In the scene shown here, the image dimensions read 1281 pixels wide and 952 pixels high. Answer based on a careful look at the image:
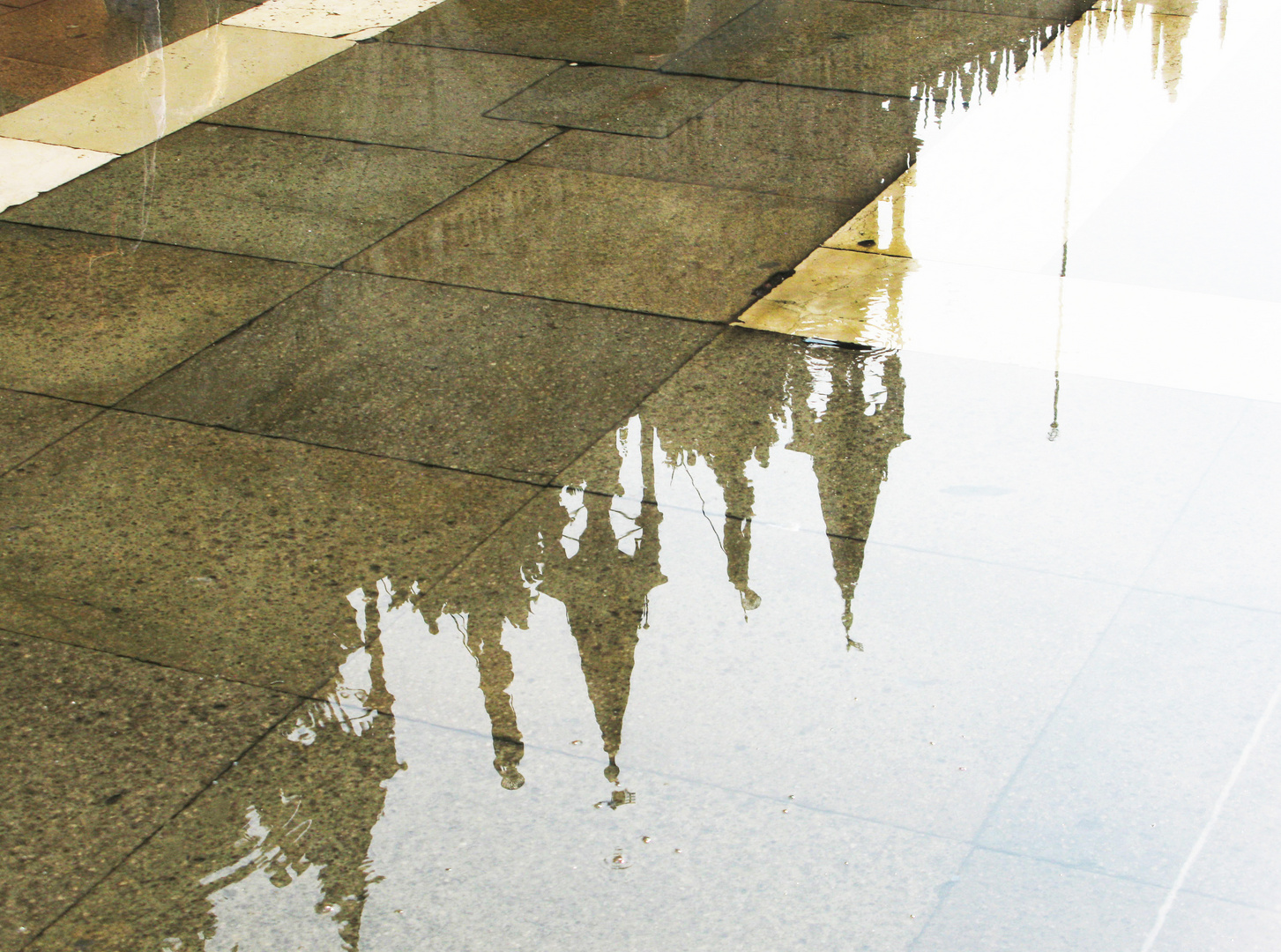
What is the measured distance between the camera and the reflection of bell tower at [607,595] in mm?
4262

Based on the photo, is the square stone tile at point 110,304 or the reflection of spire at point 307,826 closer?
the reflection of spire at point 307,826

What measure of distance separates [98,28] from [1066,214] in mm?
6770

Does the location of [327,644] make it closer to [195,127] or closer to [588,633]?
[588,633]

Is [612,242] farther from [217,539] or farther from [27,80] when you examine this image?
[27,80]

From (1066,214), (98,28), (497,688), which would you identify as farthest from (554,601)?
(98,28)

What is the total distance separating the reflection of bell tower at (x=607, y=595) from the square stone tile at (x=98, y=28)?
20.4ft

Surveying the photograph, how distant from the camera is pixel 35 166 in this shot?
8.15 meters

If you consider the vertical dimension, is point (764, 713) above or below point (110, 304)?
below

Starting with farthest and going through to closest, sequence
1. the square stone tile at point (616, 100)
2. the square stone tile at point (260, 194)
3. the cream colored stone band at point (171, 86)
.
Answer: the square stone tile at point (616, 100) < the cream colored stone band at point (171, 86) < the square stone tile at point (260, 194)

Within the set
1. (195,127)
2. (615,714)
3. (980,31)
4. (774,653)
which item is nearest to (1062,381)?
(774,653)

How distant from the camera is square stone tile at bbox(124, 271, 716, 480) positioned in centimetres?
558

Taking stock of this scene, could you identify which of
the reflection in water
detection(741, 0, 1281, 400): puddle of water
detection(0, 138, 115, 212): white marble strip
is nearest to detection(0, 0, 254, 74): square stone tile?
detection(0, 138, 115, 212): white marble strip

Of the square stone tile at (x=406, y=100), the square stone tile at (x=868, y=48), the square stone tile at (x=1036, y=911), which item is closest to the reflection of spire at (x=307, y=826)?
the square stone tile at (x=1036, y=911)

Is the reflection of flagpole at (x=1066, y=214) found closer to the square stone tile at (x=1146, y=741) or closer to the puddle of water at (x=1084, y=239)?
the puddle of water at (x=1084, y=239)
